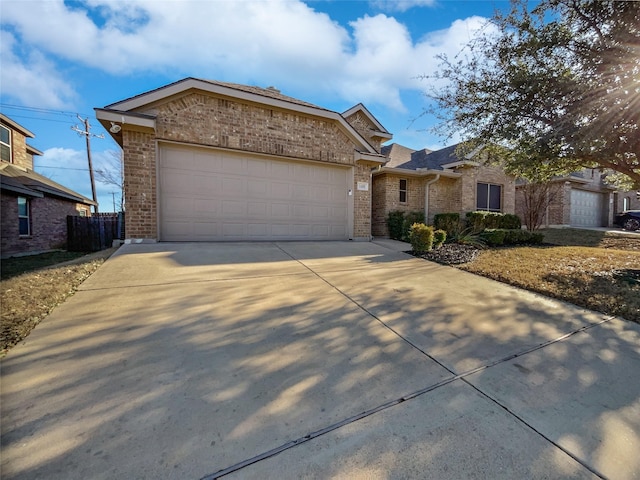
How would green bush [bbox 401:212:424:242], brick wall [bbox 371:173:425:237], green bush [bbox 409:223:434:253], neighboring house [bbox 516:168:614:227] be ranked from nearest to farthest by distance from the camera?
green bush [bbox 409:223:434:253]
green bush [bbox 401:212:424:242]
brick wall [bbox 371:173:425:237]
neighboring house [bbox 516:168:614:227]

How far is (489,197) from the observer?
14.6 m

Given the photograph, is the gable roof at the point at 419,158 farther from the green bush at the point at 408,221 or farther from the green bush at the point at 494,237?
the green bush at the point at 494,237

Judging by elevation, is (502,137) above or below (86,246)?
above

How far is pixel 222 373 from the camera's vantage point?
2.10 m

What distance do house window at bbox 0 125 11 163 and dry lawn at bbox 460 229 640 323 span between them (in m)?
18.0

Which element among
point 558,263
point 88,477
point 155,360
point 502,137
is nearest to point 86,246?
point 155,360

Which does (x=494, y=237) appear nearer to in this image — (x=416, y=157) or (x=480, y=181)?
(x=480, y=181)

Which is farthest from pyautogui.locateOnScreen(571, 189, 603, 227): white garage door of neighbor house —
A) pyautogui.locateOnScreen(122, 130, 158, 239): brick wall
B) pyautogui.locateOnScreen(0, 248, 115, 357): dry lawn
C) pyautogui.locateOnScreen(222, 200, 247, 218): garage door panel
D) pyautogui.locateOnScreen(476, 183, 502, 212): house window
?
pyautogui.locateOnScreen(0, 248, 115, 357): dry lawn

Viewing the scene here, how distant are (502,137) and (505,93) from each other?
35.8 inches

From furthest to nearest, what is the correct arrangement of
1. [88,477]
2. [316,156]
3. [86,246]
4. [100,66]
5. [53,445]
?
[86,246]
[316,156]
[100,66]
[53,445]
[88,477]

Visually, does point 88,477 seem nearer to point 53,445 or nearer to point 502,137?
point 53,445

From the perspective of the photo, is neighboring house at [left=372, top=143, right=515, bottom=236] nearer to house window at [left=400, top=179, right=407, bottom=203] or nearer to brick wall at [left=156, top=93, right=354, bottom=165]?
house window at [left=400, top=179, right=407, bottom=203]

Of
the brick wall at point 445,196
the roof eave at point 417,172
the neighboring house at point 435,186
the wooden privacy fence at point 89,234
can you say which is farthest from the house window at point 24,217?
the brick wall at point 445,196

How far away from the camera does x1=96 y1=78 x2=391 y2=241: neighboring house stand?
702 cm
